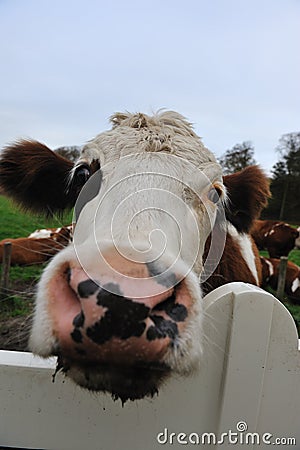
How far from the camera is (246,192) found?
3389 millimetres

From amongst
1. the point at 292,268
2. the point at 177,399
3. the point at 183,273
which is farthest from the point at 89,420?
the point at 292,268

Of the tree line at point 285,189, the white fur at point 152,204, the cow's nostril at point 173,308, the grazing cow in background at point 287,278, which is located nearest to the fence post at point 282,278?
the grazing cow in background at point 287,278

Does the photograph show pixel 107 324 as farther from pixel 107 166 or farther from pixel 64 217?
pixel 64 217

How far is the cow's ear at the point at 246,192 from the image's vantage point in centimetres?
336

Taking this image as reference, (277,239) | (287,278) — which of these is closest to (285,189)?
(277,239)

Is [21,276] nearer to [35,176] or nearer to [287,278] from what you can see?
[287,278]

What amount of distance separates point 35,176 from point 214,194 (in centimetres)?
133

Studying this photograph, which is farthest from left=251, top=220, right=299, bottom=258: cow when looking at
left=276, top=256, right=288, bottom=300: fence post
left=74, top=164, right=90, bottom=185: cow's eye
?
left=74, top=164, right=90, bottom=185: cow's eye

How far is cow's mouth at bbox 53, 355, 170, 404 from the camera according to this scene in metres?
1.28

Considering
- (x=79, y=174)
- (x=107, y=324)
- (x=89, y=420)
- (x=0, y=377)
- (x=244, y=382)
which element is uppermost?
(x=79, y=174)

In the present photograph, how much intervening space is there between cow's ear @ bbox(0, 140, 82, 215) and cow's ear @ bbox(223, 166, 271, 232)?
1.25 metres

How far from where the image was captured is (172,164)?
2314 millimetres

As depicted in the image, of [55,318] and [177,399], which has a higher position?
[55,318]

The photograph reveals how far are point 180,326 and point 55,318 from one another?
0.40 meters
